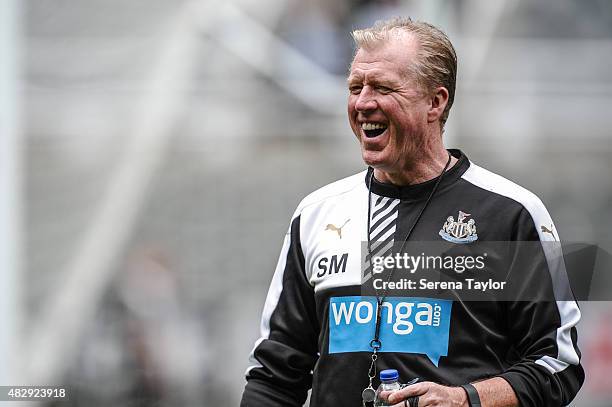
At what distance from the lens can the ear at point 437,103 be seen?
2.93 metres

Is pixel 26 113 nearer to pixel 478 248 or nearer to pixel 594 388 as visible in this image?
pixel 594 388

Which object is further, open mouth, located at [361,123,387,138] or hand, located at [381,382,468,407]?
open mouth, located at [361,123,387,138]

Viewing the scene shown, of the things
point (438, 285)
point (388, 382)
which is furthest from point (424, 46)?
point (388, 382)

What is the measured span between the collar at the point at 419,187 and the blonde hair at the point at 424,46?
0.60 ft

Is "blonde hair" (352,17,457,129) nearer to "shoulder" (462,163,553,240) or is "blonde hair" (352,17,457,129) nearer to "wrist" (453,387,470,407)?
"shoulder" (462,163,553,240)

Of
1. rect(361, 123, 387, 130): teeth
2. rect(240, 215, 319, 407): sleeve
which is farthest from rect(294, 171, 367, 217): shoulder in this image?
rect(361, 123, 387, 130): teeth

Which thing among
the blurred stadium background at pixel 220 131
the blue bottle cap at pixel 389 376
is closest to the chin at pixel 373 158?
the blue bottle cap at pixel 389 376

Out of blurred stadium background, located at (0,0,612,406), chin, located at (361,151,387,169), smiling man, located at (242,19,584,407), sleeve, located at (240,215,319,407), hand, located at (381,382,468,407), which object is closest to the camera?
hand, located at (381,382,468,407)

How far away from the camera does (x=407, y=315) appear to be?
9.25ft

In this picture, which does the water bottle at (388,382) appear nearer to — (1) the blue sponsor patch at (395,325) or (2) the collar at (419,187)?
(1) the blue sponsor patch at (395,325)

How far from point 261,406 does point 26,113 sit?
18.5 feet

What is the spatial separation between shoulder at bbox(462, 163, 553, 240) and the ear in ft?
0.50

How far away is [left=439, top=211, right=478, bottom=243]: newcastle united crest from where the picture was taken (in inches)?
112

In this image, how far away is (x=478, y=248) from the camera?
2.83m
